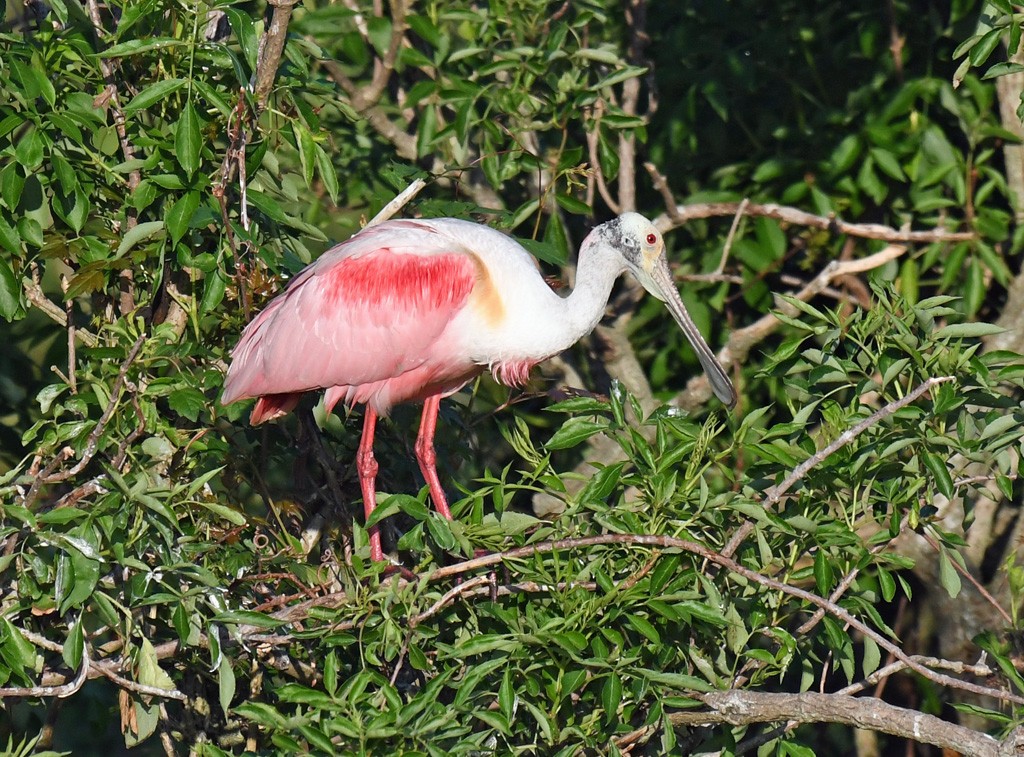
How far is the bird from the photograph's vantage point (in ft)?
16.7

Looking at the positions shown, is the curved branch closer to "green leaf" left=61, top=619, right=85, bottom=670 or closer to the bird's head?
the bird's head

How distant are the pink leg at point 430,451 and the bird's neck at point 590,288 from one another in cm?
59

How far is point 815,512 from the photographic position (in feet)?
12.9

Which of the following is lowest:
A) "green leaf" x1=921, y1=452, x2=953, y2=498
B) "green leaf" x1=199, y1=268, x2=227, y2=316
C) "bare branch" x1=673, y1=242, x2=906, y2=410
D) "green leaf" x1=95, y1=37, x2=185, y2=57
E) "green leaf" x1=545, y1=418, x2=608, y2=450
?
"bare branch" x1=673, y1=242, x2=906, y2=410

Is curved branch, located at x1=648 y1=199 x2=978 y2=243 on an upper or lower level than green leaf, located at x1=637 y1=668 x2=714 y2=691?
lower

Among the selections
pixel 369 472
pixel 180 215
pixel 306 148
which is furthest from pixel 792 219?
pixel 180 215

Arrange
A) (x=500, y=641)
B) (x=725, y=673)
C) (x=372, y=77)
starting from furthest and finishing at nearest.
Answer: (x=372, y=77) < (x=725, y=673) < (x=500, y=641)

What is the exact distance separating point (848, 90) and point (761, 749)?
3.36 meters

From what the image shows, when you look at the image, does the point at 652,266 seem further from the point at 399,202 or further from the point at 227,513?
the point at 227,513

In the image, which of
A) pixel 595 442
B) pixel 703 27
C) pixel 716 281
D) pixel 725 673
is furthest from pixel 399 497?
pixel 703 27

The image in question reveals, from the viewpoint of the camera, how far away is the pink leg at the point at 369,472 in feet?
15.4

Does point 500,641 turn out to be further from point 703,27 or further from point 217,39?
point 703,27

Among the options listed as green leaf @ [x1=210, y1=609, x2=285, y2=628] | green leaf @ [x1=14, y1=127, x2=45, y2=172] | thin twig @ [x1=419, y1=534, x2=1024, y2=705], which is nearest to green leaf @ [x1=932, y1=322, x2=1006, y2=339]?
thin twig @ [x1=419, y1=534, x2=1024, y2=705]

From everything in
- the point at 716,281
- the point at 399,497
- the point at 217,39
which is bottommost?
the point at 716,281
